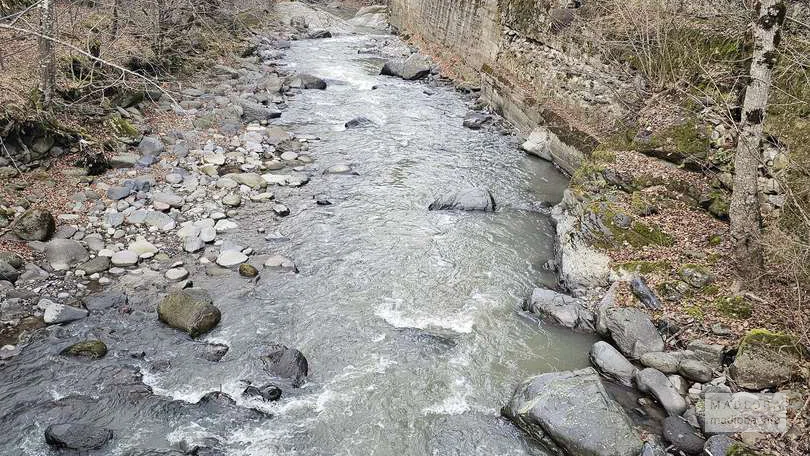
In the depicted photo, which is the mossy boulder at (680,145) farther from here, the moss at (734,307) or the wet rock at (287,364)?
the wet rock at (287,364)

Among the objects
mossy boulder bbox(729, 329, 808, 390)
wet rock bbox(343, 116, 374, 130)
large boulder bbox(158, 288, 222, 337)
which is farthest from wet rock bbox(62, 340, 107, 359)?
wet rock bbox(343, 116, 374, 130)

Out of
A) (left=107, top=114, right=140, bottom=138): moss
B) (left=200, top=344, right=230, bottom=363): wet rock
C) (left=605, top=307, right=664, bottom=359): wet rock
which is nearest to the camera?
(left=200, top=344, right=230, bottom=363): wet rock

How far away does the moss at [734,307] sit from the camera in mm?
8531

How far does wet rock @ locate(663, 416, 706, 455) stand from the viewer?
6957mm

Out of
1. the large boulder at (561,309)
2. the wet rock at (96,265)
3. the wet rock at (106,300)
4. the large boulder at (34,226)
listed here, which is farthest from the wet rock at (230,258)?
the large boulder at (561,309)

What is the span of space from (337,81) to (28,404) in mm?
19157

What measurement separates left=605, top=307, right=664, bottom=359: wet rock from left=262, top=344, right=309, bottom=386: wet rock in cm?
517

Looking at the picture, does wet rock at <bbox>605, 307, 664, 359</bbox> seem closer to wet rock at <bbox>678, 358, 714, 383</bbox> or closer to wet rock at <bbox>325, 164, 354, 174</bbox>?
wet rock at <bbox>678, 358, 714, 383</bbox>

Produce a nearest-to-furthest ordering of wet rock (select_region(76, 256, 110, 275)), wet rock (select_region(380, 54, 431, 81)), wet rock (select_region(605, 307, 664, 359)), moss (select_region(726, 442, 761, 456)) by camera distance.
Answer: moss (select_region(726, 442, 761, 456))
wet rock (select_region(605, 307, 664, 359))
wet rock (select_region(76, 256, 110, 275))
wet rock (select_region(380, 54, 431, 81))

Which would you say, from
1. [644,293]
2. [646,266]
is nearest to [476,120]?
[646,266]

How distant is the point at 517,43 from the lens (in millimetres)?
21672

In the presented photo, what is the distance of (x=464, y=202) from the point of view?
540 inches

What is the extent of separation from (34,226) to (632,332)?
11255 mm

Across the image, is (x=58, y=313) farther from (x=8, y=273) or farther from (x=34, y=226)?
(x=34, y=226)
